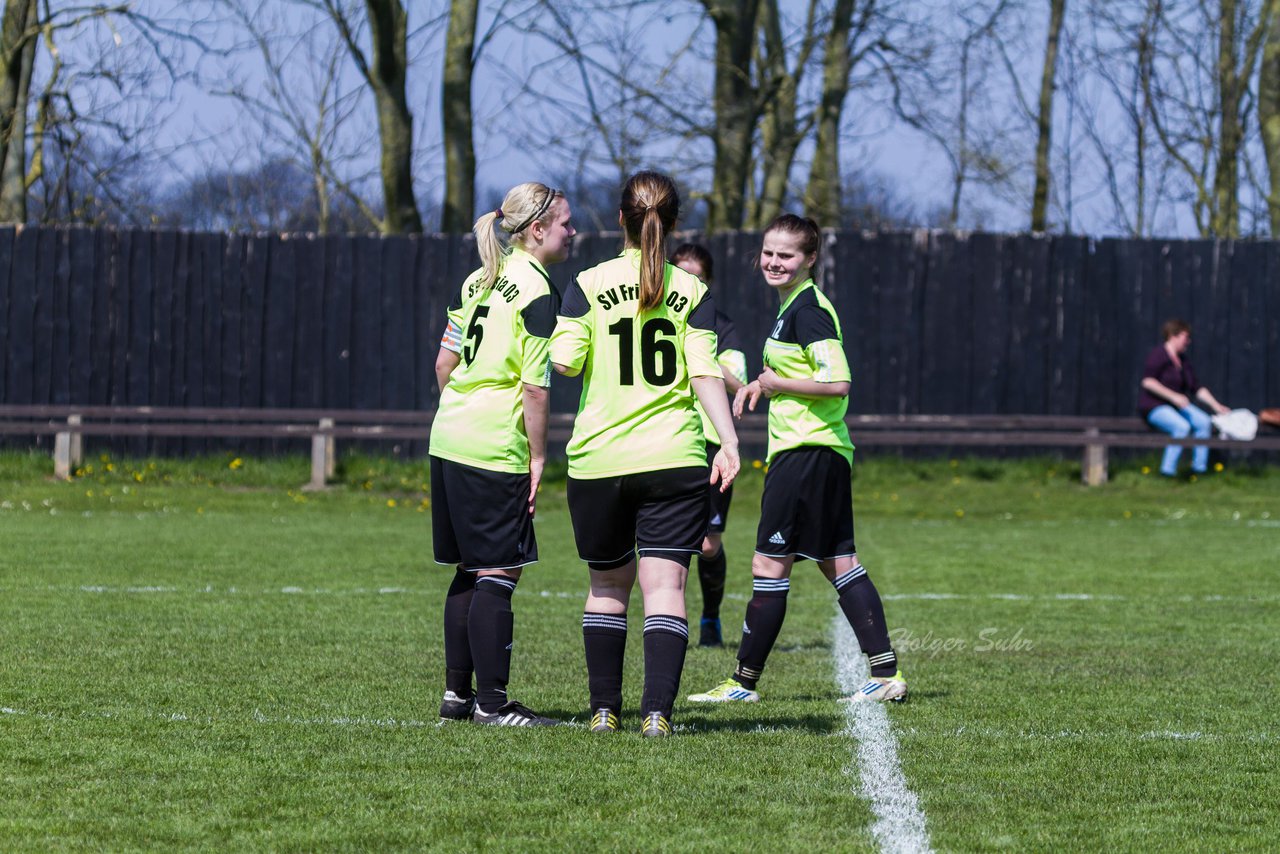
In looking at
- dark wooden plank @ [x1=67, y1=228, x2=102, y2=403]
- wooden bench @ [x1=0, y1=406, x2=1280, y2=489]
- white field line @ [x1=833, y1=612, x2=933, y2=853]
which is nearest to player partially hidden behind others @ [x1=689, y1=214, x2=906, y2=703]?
white field line @ [x1=833, y1=612, x2=933, y2=853]

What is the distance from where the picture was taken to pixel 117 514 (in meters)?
15.9

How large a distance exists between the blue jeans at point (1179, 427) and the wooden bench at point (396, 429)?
19 centimetres

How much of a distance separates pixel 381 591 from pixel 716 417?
5.48m

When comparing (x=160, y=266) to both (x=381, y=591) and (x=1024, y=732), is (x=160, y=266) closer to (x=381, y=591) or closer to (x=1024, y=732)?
(x=381, y=591)

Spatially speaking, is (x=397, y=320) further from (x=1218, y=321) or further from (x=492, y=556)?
(x=492, y=556)

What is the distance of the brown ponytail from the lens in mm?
5332

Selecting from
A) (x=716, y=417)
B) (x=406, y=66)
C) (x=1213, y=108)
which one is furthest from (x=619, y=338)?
(x=1213, y=108)

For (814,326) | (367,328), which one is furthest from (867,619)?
(367,328)

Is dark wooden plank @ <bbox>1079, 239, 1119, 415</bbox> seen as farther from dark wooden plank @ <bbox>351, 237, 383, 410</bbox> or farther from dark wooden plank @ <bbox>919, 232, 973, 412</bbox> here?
dark wooden plank @ <bbox>351, 237, 383, 410</bbox>

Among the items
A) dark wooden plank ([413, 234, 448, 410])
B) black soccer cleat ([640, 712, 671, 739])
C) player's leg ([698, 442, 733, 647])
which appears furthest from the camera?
dark wooden plank ([413, 234, 448, 410])

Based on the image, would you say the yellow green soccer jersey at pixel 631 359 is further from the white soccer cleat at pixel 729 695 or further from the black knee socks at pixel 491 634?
the white soccer cleat at pixel 729 695

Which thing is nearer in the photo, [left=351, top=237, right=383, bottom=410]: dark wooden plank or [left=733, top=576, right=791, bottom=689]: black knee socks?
[left=733, top=576, right=791, bottom=689]: black knee socks

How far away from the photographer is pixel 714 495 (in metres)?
8.23

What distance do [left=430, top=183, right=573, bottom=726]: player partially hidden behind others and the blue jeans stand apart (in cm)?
1421
